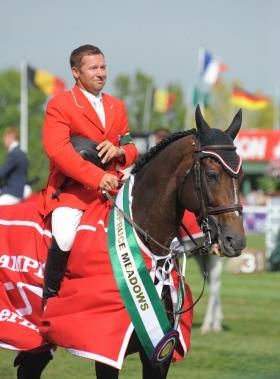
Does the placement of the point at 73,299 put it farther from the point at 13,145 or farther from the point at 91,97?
the point at 13,145

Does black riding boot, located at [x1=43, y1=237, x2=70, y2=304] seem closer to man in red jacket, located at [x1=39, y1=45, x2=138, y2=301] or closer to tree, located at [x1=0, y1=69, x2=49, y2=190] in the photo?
man in red jacket, located at [x1=39, y1=45, x2=138, y2=301]

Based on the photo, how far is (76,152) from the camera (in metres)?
6.05

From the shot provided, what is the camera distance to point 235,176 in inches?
220

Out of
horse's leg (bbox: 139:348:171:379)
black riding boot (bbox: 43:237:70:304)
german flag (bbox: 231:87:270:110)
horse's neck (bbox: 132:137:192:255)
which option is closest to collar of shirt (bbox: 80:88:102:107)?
horse's neck (bbox: 132:137:192:255)

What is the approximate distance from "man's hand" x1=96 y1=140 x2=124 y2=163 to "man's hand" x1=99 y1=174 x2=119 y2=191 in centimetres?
16

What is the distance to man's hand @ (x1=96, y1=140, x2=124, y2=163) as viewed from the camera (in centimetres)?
607

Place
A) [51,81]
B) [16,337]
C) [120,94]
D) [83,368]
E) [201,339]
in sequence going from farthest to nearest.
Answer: [120,94]
[51,81]
[201,339]
[83,368]
[16,337]

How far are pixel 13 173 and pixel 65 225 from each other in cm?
823

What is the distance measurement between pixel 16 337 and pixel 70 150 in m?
1.44

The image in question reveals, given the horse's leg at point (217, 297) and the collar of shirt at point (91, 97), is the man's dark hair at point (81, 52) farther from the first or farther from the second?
the horse's leg at point (217, 297)

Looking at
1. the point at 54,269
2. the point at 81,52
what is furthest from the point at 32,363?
the point at 81,52

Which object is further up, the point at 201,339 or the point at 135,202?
the point at 135,202

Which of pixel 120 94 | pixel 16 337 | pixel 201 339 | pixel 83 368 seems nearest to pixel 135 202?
pixel 16 337

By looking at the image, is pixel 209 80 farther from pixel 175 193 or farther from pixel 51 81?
pixel 175 193
